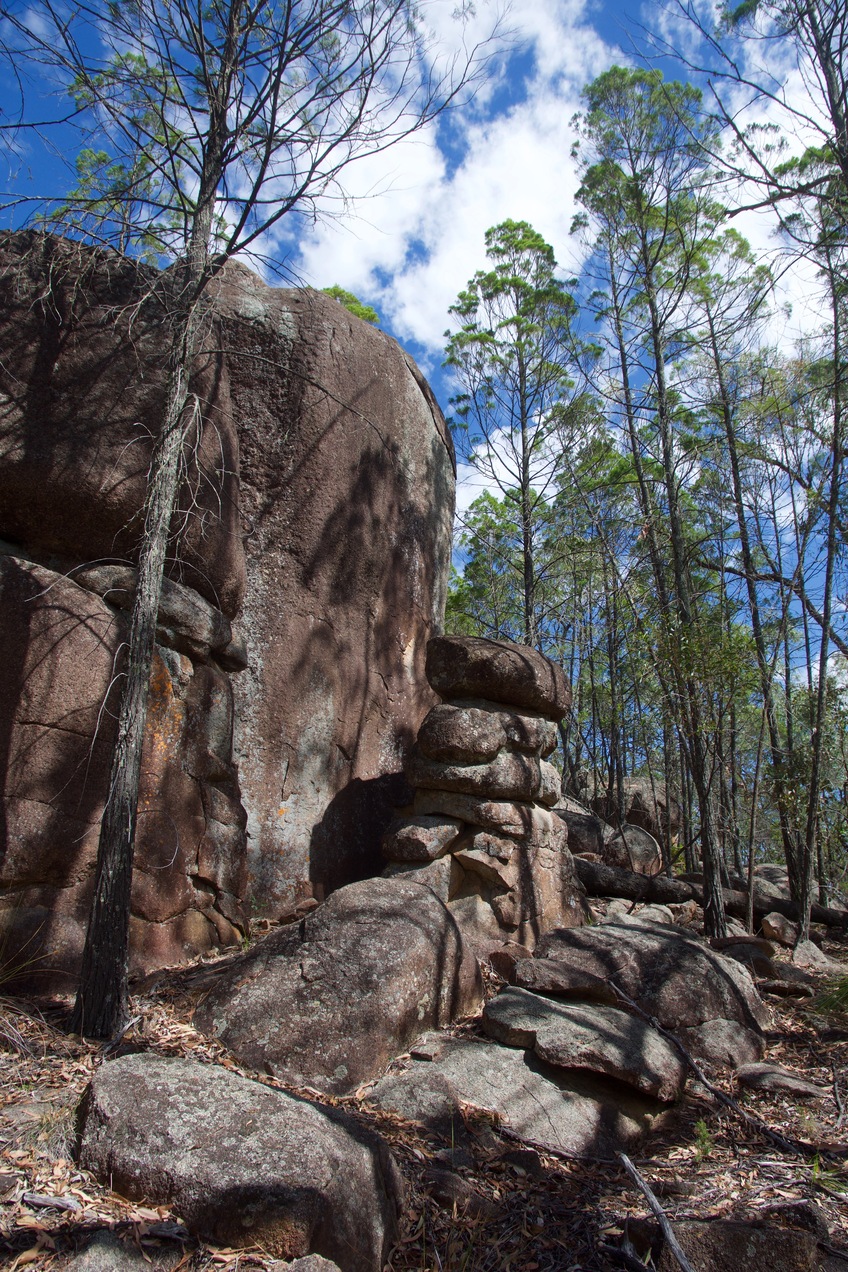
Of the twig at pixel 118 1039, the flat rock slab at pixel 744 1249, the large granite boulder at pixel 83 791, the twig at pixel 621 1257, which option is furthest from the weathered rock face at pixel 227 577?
the flat rock slab at pixel 744 1249

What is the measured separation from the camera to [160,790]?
5.36 metres

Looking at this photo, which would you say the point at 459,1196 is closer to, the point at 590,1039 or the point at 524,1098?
the point at 524,1098

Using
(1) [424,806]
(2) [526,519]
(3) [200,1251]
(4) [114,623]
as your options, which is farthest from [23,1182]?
(2) [526,519]

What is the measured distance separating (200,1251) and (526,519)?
13.5 metres

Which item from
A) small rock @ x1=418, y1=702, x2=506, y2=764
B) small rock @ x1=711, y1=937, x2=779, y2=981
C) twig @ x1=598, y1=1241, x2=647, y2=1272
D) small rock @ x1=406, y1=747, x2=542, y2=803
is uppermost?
small rock @ x1=418, y1=702, x2=506, y2=764

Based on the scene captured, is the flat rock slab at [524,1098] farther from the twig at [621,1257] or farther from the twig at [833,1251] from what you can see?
the twig at [833,1251]

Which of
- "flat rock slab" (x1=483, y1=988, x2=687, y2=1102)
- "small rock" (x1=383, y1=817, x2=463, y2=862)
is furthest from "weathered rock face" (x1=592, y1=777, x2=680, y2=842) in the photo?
"flat rock slab" (x1=483, y1=988, x2=687, y2=1102)

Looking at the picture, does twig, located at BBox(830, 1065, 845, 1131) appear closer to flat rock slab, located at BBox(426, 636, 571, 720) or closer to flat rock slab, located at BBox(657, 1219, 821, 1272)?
flat rock slab, located at BBox(657, 1219, 821, 1272)

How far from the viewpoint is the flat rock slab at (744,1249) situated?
2756 millimetres

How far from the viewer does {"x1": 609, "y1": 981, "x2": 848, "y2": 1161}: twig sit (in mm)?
3887

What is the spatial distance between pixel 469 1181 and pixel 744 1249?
113cm

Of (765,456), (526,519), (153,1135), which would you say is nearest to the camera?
(153,1135)

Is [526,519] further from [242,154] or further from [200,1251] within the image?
[200,1251]

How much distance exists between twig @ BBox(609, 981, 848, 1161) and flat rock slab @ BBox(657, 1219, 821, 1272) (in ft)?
3.75
